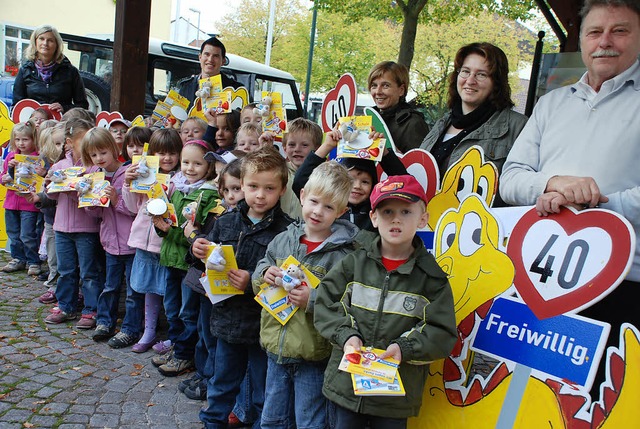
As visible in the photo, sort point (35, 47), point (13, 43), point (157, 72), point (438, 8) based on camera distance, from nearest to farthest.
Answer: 1. point (35, 47)
2. point (157, 72)
3. point (438, 8)
4. point (13, 43)

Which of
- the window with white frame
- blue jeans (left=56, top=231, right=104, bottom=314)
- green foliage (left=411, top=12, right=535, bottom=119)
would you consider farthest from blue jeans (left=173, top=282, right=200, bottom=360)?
the window with white frame

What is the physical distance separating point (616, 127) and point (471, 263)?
31.6 inches

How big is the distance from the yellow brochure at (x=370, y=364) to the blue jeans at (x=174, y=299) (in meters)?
2.05

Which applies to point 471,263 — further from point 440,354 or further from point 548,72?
point 548,72

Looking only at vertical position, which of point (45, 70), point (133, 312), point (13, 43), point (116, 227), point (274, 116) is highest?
point (13, 43)

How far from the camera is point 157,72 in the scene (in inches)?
460

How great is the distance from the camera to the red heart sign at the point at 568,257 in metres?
1.93

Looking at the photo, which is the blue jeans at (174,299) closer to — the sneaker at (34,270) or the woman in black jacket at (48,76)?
the sneaker at (34,270)

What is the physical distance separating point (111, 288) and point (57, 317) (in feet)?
1.97

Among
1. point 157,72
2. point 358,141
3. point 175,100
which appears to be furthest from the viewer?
point 157,72

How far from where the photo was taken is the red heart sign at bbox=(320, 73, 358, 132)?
340 cm

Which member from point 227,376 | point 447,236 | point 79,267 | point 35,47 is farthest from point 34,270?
point 447,236

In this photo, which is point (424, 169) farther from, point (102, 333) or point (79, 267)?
point (79, 267)

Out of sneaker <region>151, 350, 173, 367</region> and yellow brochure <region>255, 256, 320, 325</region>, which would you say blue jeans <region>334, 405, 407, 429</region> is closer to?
yellow brochure <region>255, 256, 320, 325</region>
